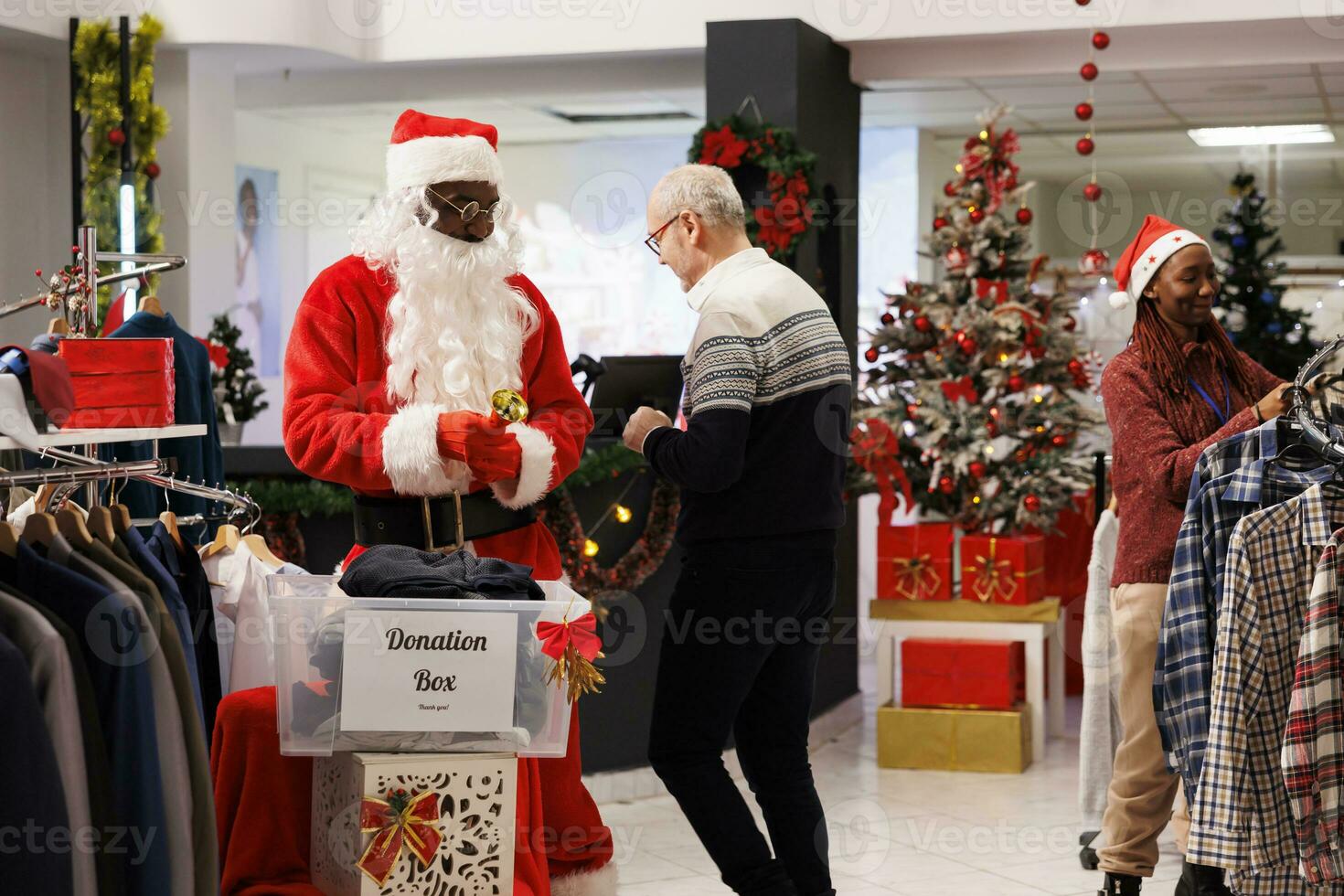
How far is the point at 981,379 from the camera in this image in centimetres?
556

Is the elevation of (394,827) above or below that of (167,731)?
below

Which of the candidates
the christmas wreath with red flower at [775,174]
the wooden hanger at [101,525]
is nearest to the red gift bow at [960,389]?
the christmas wreath with red flower at [775,174]

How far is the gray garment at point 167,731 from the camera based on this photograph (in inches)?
83.5

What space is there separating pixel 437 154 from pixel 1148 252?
1631mm

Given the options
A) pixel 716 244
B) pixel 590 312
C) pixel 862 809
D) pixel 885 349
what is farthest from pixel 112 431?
pixel 590 312

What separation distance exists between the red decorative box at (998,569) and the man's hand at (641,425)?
2.74m

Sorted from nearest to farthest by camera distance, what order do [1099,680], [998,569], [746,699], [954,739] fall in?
[746,699] → [1099,680] → [954,739] → [998,569]

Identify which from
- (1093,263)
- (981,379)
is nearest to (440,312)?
(981,379)

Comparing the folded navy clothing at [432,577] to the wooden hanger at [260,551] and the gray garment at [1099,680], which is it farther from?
the gray garment at [1099,680]

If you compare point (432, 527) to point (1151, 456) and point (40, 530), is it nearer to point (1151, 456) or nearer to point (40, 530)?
point (40, 530)

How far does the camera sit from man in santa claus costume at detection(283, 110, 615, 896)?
2.61 meters

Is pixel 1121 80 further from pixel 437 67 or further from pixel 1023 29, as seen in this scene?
pixel 437 67

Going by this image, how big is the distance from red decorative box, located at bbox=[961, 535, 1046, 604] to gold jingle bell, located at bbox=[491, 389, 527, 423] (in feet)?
10.1

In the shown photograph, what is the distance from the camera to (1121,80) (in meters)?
7.05
